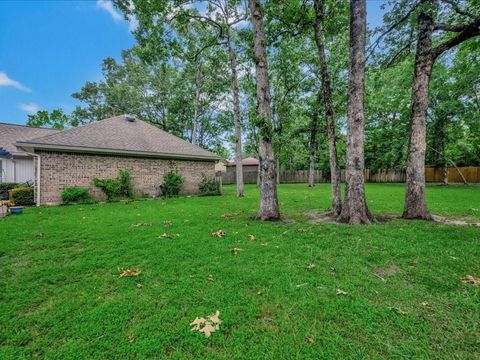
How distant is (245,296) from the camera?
7.77ft

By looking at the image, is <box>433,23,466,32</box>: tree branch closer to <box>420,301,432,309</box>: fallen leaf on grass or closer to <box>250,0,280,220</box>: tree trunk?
<box>250,0,280,220</box>: tree trunk

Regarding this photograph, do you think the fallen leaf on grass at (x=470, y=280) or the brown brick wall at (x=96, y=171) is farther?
the brown brick wall at (x=96, y=171)

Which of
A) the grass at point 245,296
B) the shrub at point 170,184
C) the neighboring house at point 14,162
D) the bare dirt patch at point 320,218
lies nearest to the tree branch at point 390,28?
the bare dirt patch at point 320,218

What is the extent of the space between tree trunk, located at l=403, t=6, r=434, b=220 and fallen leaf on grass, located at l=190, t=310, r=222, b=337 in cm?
590

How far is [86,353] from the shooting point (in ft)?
5.36

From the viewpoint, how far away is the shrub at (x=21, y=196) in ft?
30.5

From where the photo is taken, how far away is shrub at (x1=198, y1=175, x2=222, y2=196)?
13.6 m

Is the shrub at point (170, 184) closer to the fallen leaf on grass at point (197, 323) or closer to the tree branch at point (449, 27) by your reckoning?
the fallen leaf on grass at point (197, 323)

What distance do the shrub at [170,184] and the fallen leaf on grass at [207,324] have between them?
10930 mm

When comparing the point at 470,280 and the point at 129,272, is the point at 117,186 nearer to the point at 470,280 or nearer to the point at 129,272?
the point at 129,272

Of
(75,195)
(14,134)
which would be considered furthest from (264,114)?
(14,134)

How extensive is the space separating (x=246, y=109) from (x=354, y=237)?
2082cm

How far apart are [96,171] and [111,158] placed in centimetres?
91

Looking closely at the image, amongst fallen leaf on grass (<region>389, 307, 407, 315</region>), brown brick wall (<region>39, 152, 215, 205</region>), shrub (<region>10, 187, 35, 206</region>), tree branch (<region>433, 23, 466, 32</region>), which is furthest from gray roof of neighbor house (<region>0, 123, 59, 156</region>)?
tree branch (<region>433, 23, 466, 32</region>)
